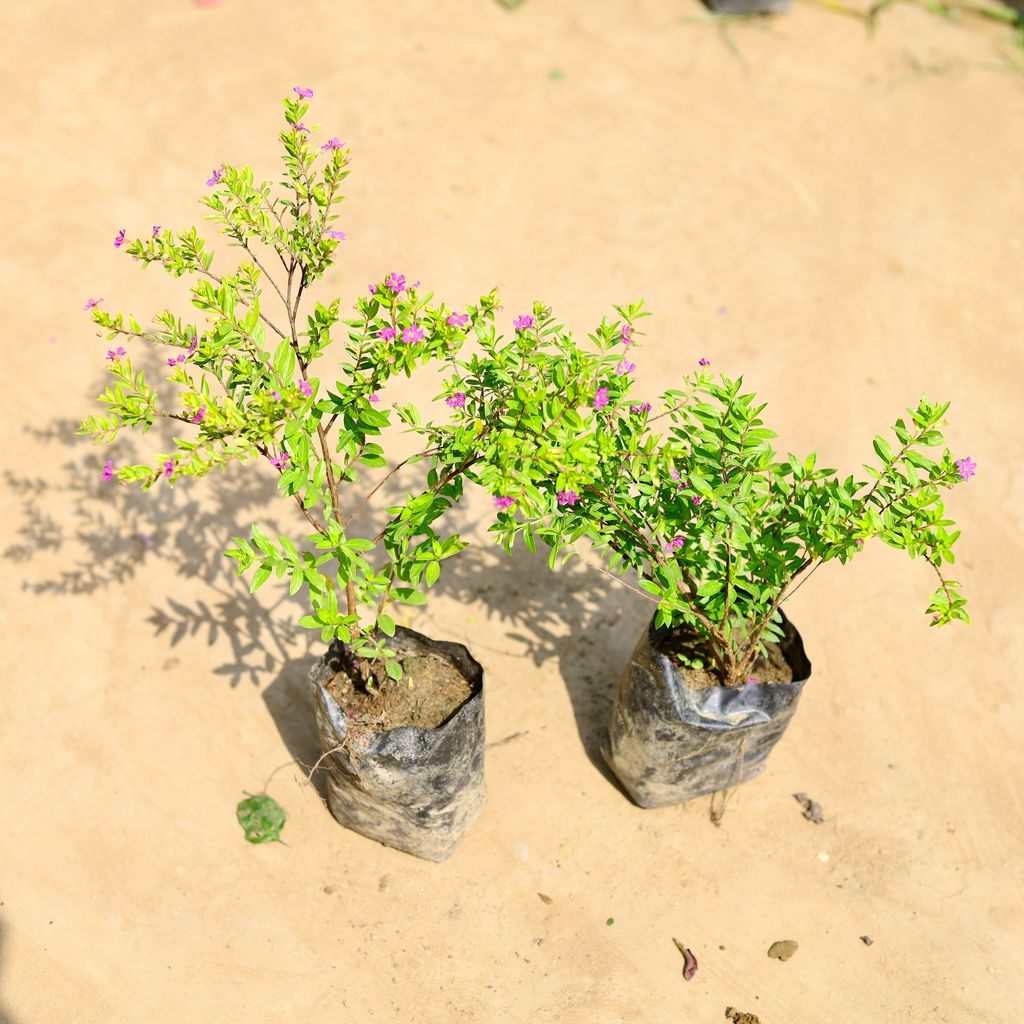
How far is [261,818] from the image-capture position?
143 inches

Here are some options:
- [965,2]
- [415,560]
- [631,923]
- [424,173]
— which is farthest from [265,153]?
Result: [965,2]

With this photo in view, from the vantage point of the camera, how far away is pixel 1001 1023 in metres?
3.27

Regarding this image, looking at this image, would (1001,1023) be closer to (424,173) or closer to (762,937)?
(762,937)

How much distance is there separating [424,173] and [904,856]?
4419 mm

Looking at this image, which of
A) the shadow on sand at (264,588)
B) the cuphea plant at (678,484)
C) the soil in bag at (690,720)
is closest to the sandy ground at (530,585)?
the shadow on sand at (264,588)

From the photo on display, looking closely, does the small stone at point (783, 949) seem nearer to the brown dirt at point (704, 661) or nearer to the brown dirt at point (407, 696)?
the brown dirt at point (704, 661)

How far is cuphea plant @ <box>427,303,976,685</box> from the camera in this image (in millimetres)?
2572

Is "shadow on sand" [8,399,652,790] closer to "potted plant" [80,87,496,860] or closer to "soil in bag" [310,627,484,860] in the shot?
"soil in bag" [310,627,484,860]

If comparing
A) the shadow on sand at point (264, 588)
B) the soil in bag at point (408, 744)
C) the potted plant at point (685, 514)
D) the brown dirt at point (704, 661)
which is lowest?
the shadow on sand at point (264, 588)

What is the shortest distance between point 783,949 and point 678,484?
1573 millimetres

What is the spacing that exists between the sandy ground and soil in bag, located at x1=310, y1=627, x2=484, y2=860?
208 millimetres

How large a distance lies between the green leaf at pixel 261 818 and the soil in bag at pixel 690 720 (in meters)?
1.17

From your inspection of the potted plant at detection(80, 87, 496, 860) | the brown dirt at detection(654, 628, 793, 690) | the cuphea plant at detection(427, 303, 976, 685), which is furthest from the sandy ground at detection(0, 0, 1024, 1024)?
the cuphea plant at detection(427, 303, 976, 685)

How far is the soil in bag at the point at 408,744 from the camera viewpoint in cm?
318
